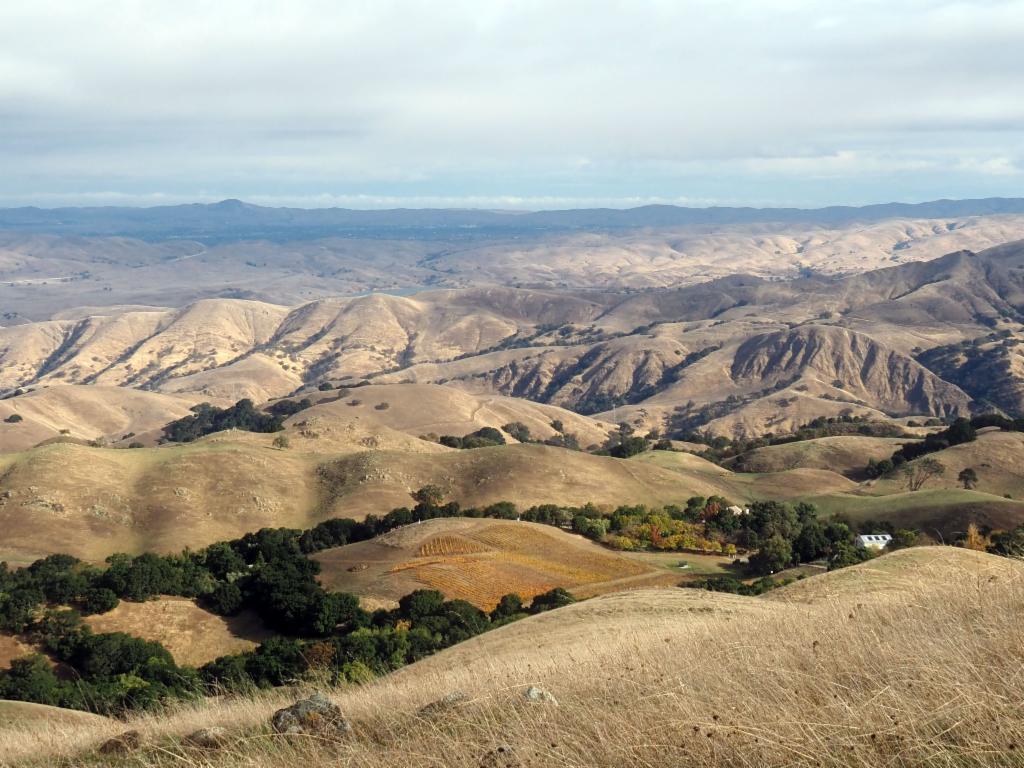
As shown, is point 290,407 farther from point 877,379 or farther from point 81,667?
point 877,379

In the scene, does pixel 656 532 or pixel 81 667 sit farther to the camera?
pixel 656 532

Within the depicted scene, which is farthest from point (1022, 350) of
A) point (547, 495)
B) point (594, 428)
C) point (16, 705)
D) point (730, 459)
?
point (16, 705)

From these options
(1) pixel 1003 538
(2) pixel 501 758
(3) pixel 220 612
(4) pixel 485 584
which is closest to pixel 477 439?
(4) pixel 485 584

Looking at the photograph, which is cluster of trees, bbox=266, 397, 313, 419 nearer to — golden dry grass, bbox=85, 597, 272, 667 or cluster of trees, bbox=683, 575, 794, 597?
golden dry grass, bbox=85, 597, 272, 667

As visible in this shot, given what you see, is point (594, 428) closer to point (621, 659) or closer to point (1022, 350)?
point (1022, 350)

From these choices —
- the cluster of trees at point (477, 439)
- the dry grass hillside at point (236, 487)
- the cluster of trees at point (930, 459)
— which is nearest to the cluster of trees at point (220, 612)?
the dry grass hillside at point (236, 487)

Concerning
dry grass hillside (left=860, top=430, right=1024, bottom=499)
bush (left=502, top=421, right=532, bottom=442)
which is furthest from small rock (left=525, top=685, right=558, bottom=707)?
bush (left=502, top=421, right=532, bottom=442)

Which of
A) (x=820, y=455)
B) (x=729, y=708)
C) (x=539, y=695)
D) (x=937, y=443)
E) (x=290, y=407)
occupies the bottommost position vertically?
(x=290, y=407)
